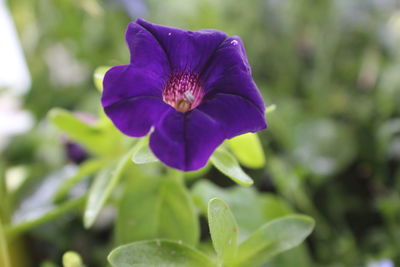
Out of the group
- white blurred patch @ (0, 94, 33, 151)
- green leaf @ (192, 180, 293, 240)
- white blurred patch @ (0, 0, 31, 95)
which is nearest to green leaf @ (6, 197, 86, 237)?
green leaf @ (192, 180, 293, 240)

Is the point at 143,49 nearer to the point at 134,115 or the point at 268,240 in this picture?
the point at 134,115

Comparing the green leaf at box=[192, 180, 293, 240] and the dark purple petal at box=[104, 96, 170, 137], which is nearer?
the dark purple petal at box=[104, 96, 170, 137]

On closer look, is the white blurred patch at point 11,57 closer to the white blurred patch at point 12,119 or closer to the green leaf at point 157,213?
the white blurred patch at point 12,119

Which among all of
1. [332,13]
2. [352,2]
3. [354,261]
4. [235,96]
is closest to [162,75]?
[235,96]

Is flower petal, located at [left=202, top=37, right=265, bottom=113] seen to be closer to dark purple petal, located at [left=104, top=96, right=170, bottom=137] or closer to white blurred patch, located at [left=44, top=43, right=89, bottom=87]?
dark purple petal, located at [left=104, top=96, right=170, bottom=137]

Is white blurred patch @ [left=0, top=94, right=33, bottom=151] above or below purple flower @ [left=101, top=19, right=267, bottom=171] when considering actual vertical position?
below

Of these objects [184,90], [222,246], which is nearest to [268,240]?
[222,246]
